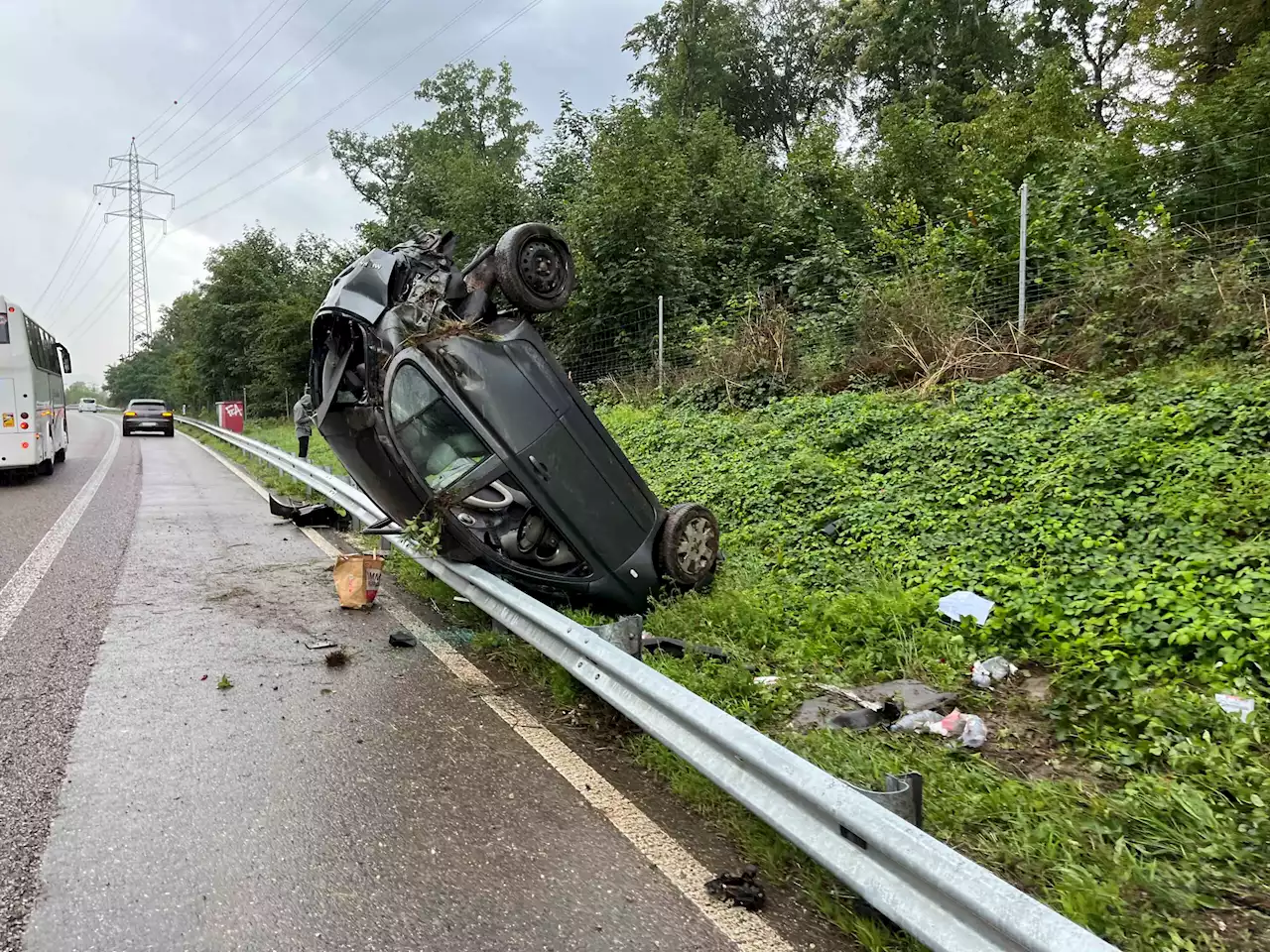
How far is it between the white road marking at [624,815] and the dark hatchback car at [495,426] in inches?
26.9

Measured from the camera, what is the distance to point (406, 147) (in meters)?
37.3

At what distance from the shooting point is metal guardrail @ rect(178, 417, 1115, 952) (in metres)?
1.77

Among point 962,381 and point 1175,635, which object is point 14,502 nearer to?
point 962,381

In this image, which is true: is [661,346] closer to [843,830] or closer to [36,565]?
[36,565]

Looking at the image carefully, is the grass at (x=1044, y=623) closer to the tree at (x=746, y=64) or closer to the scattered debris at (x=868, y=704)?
the scattered debris at (x=868, y=704)

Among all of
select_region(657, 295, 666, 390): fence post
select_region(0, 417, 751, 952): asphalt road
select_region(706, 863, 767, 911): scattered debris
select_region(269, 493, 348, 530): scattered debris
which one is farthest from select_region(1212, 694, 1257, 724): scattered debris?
select_region(657, 295, 666, 390): fence post

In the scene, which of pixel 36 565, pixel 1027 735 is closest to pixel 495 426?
pixel 1027 735

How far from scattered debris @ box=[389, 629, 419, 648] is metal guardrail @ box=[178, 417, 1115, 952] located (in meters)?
1.62

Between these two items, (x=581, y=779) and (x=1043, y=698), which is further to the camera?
(x=1043, y=698)

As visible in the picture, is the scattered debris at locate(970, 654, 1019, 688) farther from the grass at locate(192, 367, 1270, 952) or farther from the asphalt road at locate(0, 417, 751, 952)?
the asphalt road at locate(0, 417, 751, 952)

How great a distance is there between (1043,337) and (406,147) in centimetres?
3515

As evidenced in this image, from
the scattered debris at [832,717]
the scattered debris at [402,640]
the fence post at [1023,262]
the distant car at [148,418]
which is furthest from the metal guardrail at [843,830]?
the distant car at [148,418]

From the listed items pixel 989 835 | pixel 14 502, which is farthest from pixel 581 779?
pixel 14 502

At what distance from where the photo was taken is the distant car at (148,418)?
29328 millimetres
